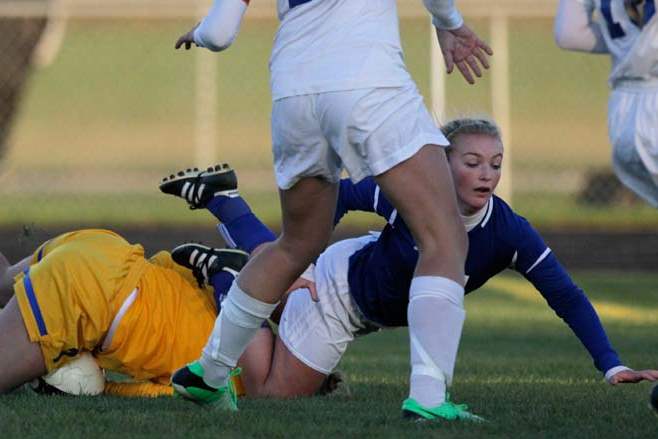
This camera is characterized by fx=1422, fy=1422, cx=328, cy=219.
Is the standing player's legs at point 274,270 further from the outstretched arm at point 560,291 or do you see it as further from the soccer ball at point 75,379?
the outstretched arm at point 560,291

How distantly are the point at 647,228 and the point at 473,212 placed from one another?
1042 centimetres

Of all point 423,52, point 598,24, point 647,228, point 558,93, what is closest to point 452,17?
point 598,24

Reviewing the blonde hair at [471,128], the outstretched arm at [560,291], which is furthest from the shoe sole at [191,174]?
the outstretched arm at [560,291]

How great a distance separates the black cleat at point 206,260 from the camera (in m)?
5.23

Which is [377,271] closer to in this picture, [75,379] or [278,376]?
[278,376]

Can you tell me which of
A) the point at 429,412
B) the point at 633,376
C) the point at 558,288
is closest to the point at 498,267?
the point at 558,288

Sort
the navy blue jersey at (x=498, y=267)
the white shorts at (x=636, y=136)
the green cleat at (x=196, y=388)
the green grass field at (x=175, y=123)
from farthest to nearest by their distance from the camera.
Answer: the green grass field at (x=175, y=123) → the navy blue jersey at (x=498, y=267) → the green cleat at (x=196, y=388) → the white shorts at (x=636, y=136)

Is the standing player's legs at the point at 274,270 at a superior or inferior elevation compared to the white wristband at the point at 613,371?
superior

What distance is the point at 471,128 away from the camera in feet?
15.6

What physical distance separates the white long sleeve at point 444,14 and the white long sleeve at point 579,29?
356mm

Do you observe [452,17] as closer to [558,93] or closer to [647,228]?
[647,228]

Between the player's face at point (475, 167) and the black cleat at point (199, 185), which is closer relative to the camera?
the player's face at point (475, 167)

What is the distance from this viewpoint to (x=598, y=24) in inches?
160

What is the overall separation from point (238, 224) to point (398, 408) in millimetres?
1340
